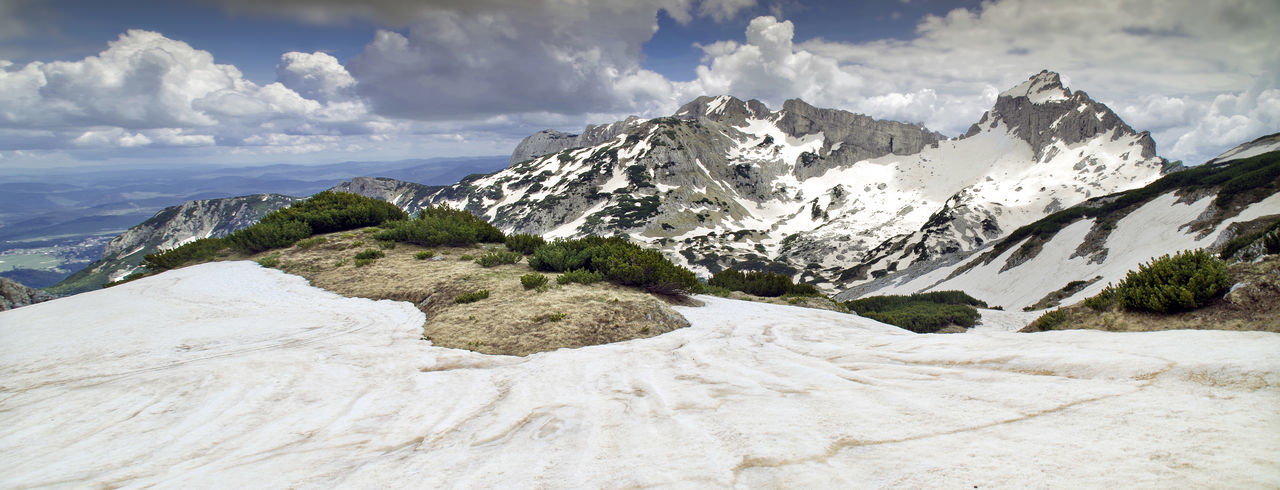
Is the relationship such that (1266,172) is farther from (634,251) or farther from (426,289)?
(426,289)

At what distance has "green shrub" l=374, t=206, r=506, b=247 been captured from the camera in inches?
736

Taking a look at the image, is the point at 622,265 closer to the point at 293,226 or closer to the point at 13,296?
the point at 293,226

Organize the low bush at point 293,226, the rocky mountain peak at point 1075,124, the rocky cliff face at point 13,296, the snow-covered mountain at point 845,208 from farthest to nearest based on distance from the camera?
the rocky mountain peak at point 1075,124 < the snow-covered mountain at point 845,208 < the low bush at point 293,226 < the rocky cliff face at point 13,296

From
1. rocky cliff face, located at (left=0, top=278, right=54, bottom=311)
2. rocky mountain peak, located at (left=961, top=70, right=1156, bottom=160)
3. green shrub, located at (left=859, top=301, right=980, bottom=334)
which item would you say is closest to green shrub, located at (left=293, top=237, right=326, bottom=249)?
rocky cliff face, located at (left=0, top=278, right=54, bottom=311)

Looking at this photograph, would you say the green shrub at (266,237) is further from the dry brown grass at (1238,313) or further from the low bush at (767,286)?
the dry brown grass at (1238,313)

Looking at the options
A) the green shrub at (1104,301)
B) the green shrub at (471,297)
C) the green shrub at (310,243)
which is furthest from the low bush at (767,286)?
the green shrub at (310,243)

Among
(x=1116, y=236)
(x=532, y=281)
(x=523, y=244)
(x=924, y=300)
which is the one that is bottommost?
(x=924, y=300)

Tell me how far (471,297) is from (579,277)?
3.31m

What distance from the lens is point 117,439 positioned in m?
5.05

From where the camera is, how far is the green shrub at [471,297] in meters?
12.1

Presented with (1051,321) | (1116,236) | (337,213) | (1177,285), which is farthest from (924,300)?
(337,213)

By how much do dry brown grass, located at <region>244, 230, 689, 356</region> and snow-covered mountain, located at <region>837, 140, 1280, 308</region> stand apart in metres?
33.8

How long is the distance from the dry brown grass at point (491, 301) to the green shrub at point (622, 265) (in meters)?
0.60

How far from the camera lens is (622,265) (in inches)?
590
